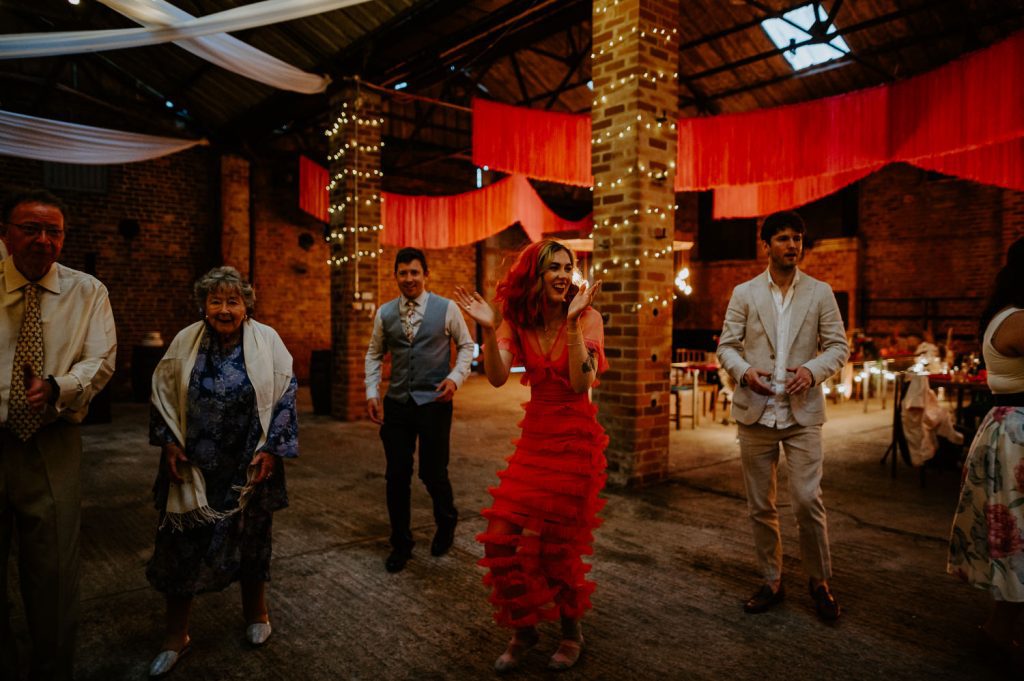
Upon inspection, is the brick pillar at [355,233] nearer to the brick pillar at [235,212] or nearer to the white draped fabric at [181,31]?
the white draped fabric at [181,31]

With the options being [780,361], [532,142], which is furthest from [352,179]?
[780,361]

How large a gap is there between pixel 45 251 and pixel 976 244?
47.4ft

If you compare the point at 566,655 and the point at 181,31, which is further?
the point at 181,31

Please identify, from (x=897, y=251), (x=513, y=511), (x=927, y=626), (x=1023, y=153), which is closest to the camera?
(x=513, y=511)

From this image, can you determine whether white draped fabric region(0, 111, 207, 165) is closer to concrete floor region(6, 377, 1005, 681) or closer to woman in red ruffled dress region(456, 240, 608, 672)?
concrete floor region(6, 377, 1005, 681)

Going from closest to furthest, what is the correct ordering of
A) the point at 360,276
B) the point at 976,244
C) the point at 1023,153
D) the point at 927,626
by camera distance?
the point at 927,626 → the point at 1023,153 → the point at 360,276 → the point at 976,244

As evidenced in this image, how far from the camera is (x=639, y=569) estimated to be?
10.5 feet

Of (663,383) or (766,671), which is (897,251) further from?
(766,671)

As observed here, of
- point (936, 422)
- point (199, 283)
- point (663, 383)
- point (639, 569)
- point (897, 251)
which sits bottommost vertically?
point (639, 569)

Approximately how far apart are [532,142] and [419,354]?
475 centimetres

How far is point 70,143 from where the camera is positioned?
775 cm

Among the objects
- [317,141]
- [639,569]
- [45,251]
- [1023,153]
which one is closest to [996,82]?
[1023,153]

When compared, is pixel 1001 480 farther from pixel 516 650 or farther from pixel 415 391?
pixel 415 391

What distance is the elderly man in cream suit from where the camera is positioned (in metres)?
2.66
